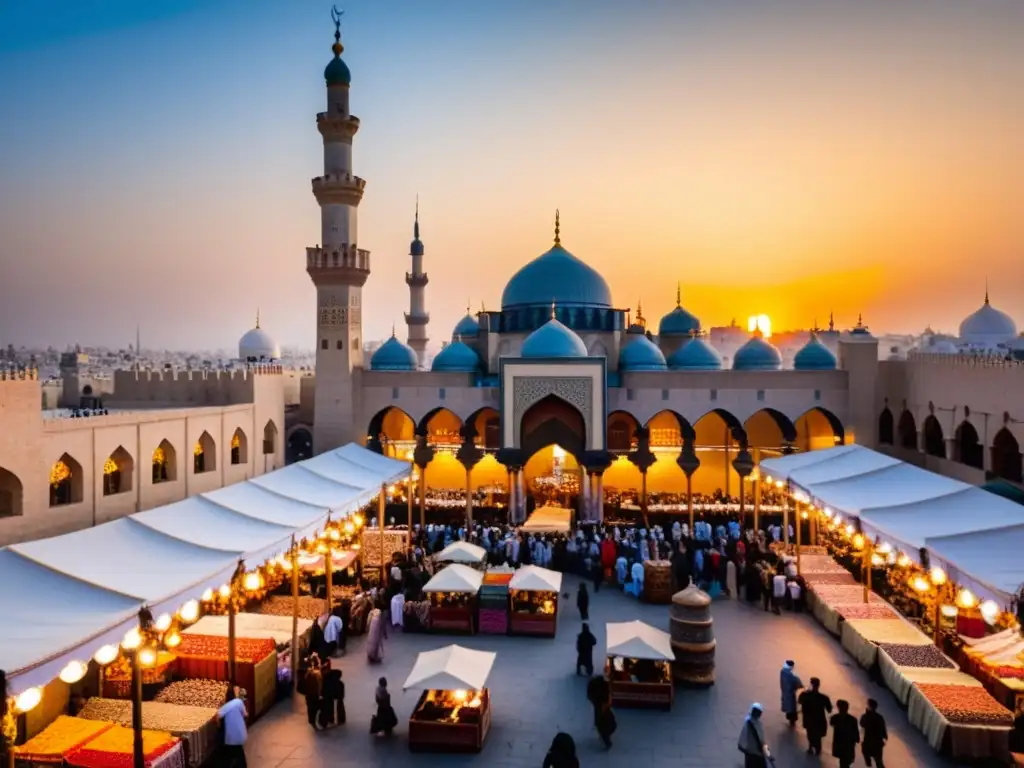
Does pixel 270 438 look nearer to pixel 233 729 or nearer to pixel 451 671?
pixel 233 729

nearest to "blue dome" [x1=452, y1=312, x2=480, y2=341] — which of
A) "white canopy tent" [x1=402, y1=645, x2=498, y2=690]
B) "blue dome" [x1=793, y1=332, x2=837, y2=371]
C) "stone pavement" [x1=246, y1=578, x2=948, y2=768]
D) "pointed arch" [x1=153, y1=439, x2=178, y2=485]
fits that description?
"blue dome" [x1=793, y1=332, x2=837, y2=371]

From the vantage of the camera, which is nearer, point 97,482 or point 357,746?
point 357,746

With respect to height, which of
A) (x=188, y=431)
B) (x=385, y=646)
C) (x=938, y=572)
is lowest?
(x=385, y=646)

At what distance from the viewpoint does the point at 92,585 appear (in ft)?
26.3

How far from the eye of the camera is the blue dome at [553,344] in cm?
2045

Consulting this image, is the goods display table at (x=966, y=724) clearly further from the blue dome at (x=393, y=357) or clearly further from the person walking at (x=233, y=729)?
the blue dome at (x=393, y=357)

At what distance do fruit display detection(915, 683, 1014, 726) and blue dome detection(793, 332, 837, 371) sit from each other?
544 inches

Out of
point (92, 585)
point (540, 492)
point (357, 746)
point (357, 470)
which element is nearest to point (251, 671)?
point (357, 746)

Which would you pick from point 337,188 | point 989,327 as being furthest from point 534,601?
point 989,327

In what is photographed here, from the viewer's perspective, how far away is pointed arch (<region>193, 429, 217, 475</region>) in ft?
57.2

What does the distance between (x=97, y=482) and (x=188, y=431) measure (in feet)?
9.86

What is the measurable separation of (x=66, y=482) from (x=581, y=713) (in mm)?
10004

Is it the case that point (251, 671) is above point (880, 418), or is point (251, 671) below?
below

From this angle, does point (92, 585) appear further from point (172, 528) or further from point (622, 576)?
point (622, 576)
